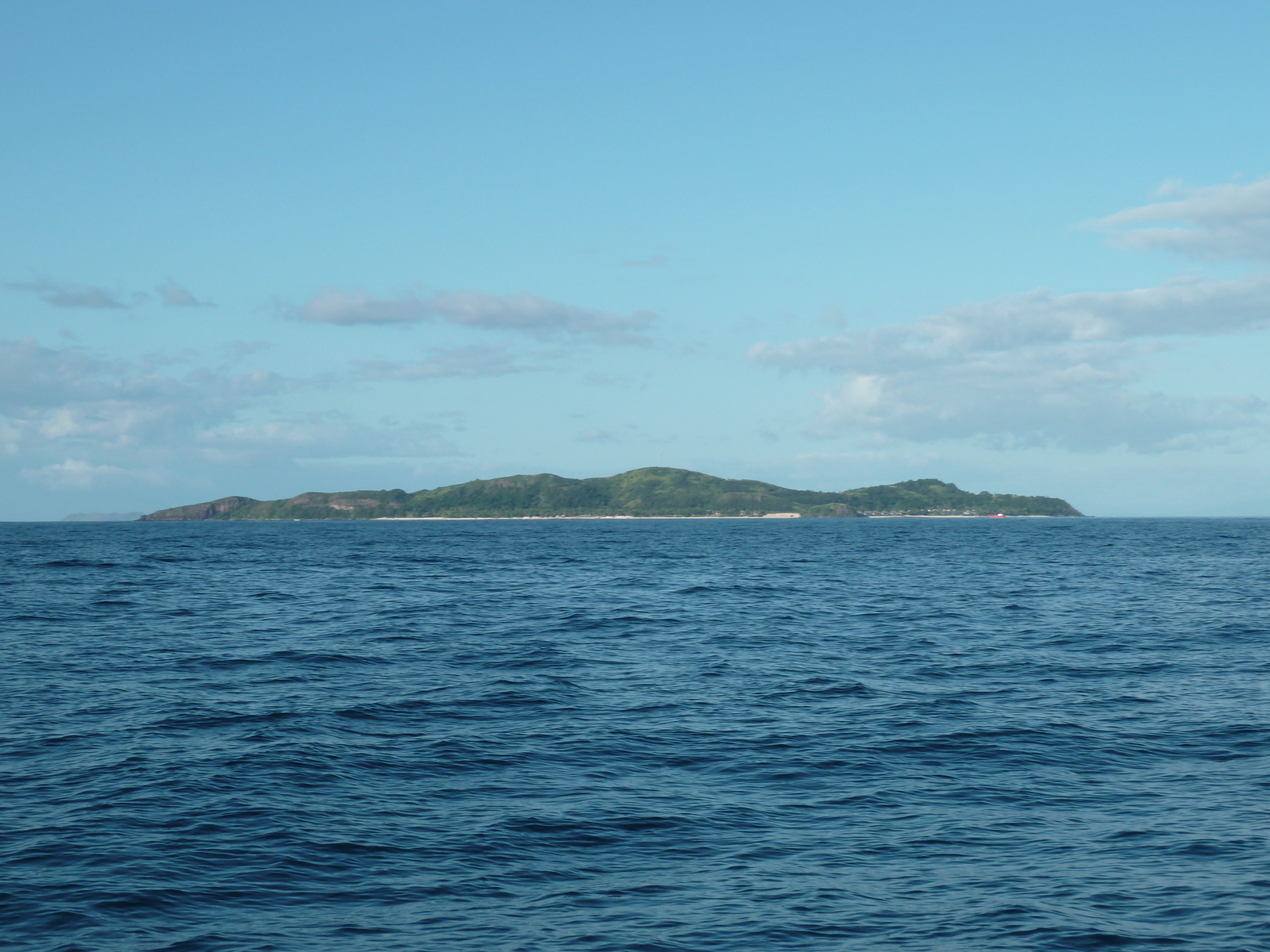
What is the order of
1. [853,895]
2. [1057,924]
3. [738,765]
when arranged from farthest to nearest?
[738,765]
[853,895]
[1057,924]

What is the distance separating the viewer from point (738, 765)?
24672 mm

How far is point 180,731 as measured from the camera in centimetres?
2811

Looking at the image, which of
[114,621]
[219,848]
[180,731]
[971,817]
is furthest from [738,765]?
[114,621]

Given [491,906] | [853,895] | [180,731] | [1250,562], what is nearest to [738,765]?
[853,895]

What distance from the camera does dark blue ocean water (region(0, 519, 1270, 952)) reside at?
15781 mm

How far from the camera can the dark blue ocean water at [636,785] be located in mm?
15781

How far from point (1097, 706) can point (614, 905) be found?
20.8 m

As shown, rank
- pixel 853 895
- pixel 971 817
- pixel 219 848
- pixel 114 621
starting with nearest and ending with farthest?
pixel 853 895 → pixel 219 848 → pixel 971 817 → pixel 114 621

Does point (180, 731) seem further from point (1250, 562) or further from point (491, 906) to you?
point (1250, 562)

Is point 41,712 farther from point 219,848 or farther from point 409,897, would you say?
point 409,897

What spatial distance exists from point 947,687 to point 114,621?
140ft

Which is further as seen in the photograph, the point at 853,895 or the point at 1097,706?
the point at 1097,706

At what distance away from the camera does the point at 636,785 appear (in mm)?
22938

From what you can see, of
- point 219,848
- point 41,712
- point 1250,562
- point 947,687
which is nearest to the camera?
point 219,848
